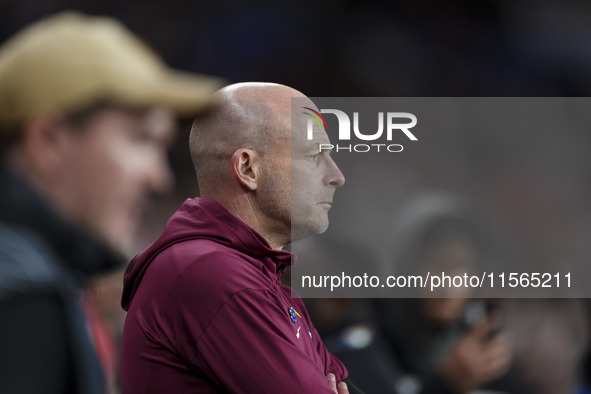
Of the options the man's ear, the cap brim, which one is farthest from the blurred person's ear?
the man's ear

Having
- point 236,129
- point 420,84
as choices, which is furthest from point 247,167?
point 420,84

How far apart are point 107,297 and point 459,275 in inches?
73.2

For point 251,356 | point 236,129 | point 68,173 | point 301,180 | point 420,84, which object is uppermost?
point 420,84

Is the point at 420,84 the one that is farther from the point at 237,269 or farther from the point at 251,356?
the point at 251,356

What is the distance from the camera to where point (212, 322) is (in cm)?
196

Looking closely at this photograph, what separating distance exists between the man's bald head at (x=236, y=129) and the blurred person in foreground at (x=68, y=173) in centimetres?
88

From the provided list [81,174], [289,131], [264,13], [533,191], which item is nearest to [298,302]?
[289,131]

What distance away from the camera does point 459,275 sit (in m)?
3.88

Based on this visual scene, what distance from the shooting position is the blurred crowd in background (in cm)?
369

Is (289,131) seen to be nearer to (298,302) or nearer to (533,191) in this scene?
(298,302)

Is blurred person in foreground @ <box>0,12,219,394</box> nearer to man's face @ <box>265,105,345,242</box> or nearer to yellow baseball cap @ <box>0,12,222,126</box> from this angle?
yellow baseball cap @ <box>0,12,222,126</box>

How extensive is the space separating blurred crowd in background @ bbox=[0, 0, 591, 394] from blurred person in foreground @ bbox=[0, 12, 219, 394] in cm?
195

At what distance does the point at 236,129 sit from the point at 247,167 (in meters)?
0.13

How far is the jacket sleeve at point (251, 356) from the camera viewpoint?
1934 mm
